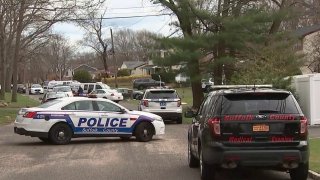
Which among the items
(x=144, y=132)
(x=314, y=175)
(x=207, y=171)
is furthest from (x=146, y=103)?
(x=207, y=171)

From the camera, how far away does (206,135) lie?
393 inches

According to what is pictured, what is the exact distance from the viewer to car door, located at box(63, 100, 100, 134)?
17812mm

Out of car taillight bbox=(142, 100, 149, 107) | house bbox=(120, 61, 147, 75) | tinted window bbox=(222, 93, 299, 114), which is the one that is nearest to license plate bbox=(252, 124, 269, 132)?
tinted window bbox=(222, 93, 299, 114)

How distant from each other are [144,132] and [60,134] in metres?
2.73

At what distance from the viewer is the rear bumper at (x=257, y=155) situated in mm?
9570

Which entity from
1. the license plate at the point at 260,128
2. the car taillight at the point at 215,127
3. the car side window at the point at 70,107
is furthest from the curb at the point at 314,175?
the car side window at the point at 70,107

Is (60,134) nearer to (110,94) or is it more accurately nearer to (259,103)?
(259,103)

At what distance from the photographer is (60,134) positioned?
1759 cm

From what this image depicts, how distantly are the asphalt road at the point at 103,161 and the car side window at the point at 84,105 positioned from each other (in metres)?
1.11

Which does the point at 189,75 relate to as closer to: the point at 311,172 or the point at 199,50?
the point at 199,50

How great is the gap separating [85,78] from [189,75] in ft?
244

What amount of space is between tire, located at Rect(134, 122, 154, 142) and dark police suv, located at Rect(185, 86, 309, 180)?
8661 mm

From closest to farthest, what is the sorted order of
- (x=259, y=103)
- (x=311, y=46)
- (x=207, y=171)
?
(x=259, y=103) < (x=207, y=171) < (x=311, y=46)

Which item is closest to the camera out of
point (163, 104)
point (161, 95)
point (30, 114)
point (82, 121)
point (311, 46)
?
point (30, 114)
